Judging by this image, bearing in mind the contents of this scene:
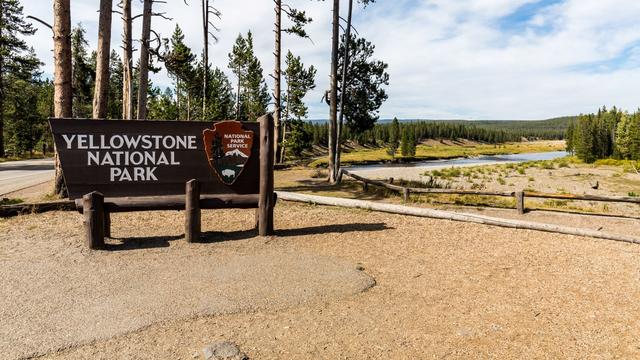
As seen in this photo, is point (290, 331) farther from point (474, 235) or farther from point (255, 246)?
point (474, 235)

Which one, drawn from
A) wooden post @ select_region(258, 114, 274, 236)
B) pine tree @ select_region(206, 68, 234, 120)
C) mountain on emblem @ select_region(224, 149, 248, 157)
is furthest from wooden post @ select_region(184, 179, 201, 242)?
pine tree @ select_region(206, 68, 234, 120)

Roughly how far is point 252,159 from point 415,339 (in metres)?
5.13

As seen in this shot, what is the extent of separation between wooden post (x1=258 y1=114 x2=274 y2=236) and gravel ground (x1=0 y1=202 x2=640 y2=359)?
1.46ft

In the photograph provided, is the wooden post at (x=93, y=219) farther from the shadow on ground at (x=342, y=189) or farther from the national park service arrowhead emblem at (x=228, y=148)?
the shadow on ground at (x=342, y=189)

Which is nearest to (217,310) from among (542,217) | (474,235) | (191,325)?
(191,325)

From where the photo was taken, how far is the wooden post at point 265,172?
8.06 meters

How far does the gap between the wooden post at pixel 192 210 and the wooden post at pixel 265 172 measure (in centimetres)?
127

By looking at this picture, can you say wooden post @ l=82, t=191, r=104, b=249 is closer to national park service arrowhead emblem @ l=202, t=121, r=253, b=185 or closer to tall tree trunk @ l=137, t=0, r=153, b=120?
national park service arrowhead emblem @ l=202, t=121, r=253, b=185

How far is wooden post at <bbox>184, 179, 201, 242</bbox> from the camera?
24.8ft

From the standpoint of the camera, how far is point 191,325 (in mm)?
4508

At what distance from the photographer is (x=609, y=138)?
80.2m

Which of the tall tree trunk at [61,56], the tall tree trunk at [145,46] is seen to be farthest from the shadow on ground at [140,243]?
the tall tree trunk at [145,46]

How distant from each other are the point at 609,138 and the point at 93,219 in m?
97.3

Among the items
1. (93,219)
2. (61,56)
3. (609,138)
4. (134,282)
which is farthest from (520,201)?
(609,138)
